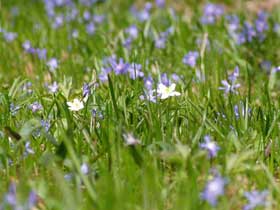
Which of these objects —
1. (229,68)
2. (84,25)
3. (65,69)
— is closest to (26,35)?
(84,25)

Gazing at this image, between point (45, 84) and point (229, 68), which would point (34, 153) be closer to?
point (45, 84)

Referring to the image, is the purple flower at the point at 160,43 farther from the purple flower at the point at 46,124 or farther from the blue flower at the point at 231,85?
the purple flower at the point at 46,124

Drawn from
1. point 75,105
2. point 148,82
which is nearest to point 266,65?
point 148,82

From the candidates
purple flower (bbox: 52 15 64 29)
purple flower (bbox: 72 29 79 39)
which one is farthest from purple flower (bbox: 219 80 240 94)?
purple flower (bbox: 52 15 64 29)

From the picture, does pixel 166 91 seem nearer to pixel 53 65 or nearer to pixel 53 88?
pixel 53 88

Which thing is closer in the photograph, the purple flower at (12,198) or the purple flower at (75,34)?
the purple flower at (12,198)

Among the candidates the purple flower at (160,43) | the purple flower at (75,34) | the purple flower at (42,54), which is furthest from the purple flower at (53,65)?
the purple flower at (160,43)

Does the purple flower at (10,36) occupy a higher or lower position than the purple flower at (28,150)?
higher

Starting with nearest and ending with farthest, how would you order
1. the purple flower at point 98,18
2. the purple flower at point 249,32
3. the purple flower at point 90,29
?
the purple flower at point 249,32 < the purple flower at point 90,29 < the purple flower at point 98,18
